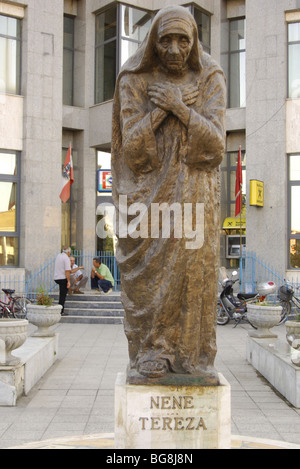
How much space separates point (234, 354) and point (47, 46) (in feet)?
40.1

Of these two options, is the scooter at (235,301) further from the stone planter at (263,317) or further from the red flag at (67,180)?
the red flag at (67,180)

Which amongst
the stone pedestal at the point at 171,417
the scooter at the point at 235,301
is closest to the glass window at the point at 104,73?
the scooter at the point at 235,301

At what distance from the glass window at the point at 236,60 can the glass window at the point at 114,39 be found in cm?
317

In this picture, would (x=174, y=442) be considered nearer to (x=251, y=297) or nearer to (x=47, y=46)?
(x=251, y=297)

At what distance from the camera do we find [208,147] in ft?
12.0

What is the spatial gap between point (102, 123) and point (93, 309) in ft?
25.1

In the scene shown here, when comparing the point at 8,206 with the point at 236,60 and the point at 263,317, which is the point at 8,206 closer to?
the point at 236,60

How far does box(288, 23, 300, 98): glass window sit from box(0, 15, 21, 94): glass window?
27.6ft

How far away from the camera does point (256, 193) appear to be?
16.4 metres

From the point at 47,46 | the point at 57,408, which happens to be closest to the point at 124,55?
the point at 47,46

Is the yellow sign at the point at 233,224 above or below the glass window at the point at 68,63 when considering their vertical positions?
below

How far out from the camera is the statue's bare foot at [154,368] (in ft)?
11.6

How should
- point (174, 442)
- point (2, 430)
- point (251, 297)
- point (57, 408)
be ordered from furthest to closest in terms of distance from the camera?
point (251, 297) < point (57, 408) < point (2, 430) < point (174, 442)

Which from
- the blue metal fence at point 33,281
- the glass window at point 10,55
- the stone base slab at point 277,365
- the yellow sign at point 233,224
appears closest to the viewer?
the stone base slab at point 277,365
